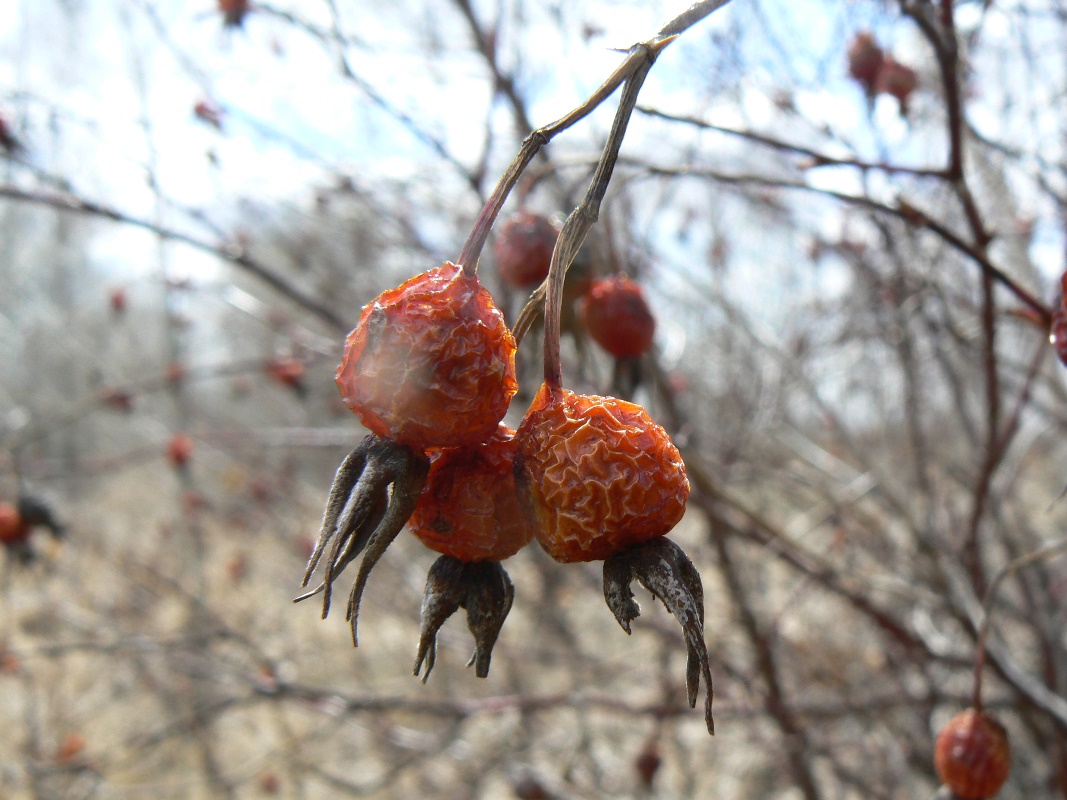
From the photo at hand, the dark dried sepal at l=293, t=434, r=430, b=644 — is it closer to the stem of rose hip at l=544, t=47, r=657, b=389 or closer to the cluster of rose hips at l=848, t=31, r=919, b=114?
the stem of rose hip at l=544, t=47, r=657, b=389

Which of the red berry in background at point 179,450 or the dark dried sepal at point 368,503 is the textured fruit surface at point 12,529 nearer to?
the red berry in background at point 179,450

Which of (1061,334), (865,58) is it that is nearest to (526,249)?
(1061,334)

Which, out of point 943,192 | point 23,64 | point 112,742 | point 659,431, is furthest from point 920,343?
point 112,742

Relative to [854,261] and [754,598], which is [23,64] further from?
[754,598]

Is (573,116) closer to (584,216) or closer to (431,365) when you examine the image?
→ (584,216)

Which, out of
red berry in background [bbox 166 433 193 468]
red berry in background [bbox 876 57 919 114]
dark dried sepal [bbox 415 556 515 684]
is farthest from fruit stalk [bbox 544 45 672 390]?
red berry in background [bbox 166 433 193 468]

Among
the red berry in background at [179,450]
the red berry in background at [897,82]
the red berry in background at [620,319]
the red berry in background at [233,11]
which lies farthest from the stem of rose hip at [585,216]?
the red berry in background at [179,450]
